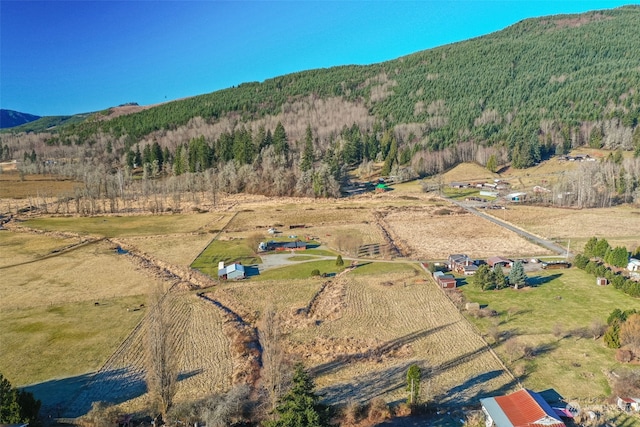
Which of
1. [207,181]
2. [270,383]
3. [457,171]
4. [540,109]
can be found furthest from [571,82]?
[270,383]

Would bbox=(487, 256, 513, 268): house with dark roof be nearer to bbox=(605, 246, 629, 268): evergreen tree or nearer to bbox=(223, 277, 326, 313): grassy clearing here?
bbox=(605, 246, 629, 268): evergreen tree

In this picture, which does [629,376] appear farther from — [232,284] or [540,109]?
[540,109]

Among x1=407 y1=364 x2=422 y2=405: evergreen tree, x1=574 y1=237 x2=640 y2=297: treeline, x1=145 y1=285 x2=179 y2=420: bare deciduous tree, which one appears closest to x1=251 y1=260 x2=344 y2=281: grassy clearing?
x1=407 y1=364 x2=422 y2=405: evergreen tree

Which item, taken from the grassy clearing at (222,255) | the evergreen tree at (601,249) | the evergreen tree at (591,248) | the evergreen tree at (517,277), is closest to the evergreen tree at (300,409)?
the evergreen tree at (517,277)

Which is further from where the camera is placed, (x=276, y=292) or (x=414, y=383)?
(x=276, y=292)

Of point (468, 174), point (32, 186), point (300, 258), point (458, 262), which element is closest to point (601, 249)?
point (458, 262)

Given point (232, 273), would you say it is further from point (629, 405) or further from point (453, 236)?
point (629, 405)

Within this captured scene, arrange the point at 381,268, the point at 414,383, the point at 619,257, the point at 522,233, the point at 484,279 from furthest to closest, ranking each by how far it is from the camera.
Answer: the point at 522,233 < the point at 381,268 < the point at 619,257 < the point at 484,279 < the point at 414,383
